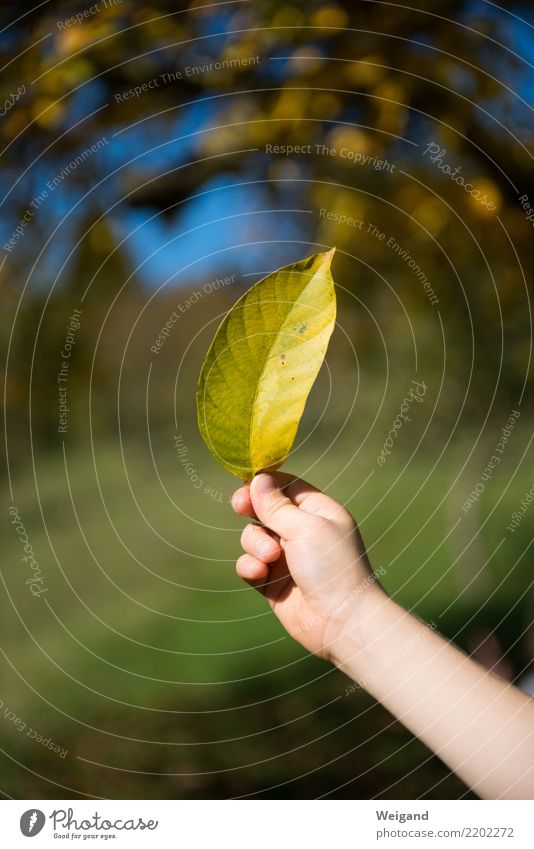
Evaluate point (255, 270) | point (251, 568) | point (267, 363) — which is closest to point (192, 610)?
point (255, 270)

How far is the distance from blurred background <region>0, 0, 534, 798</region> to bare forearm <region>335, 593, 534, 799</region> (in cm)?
57

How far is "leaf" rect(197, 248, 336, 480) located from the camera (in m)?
0.60

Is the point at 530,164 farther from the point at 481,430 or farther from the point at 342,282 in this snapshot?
the point at 481,430

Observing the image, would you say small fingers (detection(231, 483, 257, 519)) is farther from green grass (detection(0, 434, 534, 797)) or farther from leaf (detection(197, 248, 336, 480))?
green grass (detection(0, 434, 534, 797))

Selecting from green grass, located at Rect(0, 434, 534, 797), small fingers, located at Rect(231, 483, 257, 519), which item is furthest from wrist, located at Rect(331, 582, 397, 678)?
green grass, located at Rect(0, 434, 534, 797)

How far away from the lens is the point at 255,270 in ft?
6.69

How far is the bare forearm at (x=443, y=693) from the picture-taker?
731mm

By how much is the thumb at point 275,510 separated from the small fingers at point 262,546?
0.02 meters

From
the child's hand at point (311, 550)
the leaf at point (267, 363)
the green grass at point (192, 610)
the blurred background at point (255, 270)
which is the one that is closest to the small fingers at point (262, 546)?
the child's hand at point (311, 550)

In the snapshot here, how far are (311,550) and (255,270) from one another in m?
1.38

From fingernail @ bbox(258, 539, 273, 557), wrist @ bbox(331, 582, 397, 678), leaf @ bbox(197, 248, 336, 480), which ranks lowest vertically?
wrist @ bbox(331, 582, 397, 678)

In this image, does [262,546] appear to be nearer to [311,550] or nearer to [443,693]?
[311,550]

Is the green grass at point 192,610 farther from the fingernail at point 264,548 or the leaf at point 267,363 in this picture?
the leaf at point 267,363
